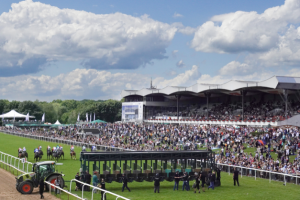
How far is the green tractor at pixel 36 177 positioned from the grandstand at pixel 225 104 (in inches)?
1228

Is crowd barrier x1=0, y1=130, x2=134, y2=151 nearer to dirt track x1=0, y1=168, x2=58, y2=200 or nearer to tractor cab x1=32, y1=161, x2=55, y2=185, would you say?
dirt track x1=0, y1=168, x2=58, y2=200

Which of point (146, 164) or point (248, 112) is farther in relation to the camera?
point (248, 112)

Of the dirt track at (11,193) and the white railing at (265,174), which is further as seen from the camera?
the white railing at (265,174)

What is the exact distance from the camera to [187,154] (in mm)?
21891

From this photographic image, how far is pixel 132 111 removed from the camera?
73562mm

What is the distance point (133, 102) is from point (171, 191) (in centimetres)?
5380

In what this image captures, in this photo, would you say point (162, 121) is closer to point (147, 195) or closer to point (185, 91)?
point (185, 91)

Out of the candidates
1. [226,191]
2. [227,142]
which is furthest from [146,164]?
[227,142]

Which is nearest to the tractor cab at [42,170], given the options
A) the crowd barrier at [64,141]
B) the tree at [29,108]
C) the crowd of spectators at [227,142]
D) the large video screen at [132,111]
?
the crowd of spectators at [227,142]

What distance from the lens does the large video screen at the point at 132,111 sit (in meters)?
71.5

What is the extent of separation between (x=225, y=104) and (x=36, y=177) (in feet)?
148

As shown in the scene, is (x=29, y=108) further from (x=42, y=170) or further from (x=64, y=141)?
(x=42, y=170)

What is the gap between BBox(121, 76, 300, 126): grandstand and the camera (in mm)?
44625

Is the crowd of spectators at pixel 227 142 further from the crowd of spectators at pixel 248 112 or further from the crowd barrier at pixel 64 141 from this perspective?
the crowd of spectators at pixel 248 112
